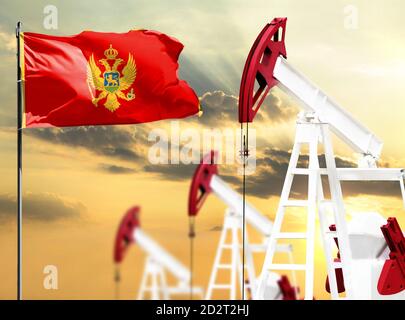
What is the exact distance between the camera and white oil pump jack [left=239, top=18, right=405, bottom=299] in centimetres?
2242

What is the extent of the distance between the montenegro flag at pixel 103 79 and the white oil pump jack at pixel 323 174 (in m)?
2.11

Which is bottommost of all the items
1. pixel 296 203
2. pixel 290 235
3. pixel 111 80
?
pixel 290 235

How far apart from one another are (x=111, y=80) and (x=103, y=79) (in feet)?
0.45

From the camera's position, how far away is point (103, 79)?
20.6 meters

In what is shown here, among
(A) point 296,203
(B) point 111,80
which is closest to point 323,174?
(A) point 296,203

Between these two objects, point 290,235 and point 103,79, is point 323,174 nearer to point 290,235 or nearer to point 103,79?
point 290,235

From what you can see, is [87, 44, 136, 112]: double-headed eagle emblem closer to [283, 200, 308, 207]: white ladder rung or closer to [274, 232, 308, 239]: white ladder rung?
[283, 200, 308, 207]: white ladder rung

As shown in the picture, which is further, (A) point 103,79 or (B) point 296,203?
(B) point 296,203

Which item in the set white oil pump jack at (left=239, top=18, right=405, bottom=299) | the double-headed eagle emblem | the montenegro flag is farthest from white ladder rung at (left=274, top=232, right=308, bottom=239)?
the double-headed eagle emblem

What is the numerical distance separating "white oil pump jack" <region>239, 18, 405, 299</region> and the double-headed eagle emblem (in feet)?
8.51

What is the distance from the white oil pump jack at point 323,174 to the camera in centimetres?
2242

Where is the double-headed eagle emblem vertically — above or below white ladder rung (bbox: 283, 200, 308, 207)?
above

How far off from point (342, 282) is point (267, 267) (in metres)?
1.79

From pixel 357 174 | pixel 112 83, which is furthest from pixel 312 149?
pixel 112 83
